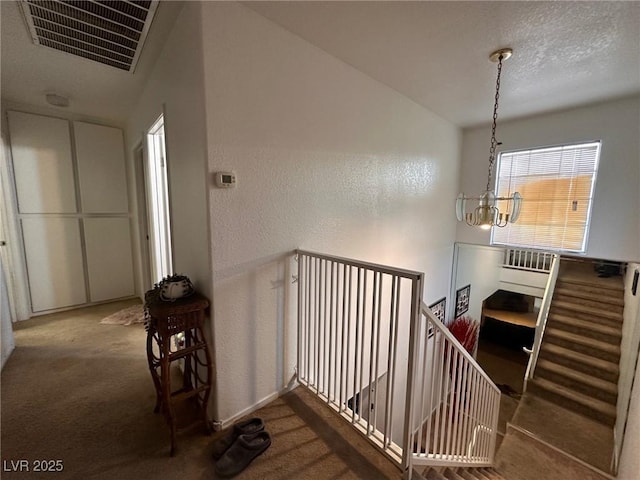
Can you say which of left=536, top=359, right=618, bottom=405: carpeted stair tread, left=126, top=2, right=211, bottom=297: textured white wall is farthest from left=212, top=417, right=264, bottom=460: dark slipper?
left=536, top=359, right=618, bottom=405: carpeted stair tread

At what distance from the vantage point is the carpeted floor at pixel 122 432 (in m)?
1.34

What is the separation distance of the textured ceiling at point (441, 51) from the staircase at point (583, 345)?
111 inches

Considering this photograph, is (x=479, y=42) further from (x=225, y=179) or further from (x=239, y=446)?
(x=239, y=446)

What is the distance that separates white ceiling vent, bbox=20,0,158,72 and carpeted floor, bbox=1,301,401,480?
2497 millimetres

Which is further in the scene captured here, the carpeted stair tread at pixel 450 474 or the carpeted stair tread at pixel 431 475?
the carpeted stair tread at pixel 450 474

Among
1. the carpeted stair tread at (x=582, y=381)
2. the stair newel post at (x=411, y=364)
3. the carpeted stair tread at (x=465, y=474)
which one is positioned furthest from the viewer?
the carpeted stair tread at (x=582, y=381)

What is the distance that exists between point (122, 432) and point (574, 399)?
544 centimetres

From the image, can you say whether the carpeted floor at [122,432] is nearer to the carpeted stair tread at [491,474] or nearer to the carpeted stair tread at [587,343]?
the carpeted stair tread at [491,474]

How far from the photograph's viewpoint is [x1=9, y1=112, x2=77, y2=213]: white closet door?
9.38ft

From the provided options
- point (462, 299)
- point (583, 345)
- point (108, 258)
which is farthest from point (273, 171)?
point (583, 345)

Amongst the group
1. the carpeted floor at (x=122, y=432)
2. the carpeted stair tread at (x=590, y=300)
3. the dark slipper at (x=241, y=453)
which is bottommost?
the carpeted stair tread at (x=590, y=300)

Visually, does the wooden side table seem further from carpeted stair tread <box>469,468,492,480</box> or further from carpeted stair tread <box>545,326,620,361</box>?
carpeted stair tread <box>545,326,620,361</box>

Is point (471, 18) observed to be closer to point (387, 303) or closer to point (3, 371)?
point (387, 303)

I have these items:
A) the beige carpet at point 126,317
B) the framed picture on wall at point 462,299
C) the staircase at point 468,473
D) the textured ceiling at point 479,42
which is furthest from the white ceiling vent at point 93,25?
the framed picture on wall at point 462,299
